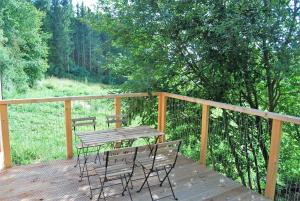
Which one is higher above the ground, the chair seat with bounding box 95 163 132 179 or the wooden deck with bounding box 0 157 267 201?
the chair seat with bounding box 95 163 132 179

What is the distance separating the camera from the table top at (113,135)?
3195mm

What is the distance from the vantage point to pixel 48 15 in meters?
19.3

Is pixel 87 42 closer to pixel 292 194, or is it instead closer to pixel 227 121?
pixel 227 121

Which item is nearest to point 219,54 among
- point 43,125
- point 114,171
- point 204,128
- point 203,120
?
point 203,120

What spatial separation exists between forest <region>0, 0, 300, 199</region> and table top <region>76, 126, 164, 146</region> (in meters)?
1.09

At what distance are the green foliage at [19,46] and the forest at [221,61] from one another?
8.99 meters

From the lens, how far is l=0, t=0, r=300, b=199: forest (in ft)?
12.2

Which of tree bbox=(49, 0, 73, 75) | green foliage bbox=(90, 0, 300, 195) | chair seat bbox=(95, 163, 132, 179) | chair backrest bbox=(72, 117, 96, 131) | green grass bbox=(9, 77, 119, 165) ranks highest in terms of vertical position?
tree bbox=(49, 0, 73, 75)

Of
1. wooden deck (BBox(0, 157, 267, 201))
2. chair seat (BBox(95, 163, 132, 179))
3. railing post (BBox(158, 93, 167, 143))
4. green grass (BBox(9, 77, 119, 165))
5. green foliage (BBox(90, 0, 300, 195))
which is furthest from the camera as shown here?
green grass (BBox(9, 77, 119, 165))

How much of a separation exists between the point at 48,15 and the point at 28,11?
20.4ft

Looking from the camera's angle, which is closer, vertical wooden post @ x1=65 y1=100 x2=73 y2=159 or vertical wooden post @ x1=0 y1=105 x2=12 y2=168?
vertical wooden post @ x1=0 y1=105 x2=12 y2=168

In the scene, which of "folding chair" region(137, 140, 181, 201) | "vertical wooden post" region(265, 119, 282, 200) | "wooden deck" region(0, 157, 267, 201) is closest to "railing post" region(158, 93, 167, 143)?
"wooden deck" region(0, 157, 267, 201)

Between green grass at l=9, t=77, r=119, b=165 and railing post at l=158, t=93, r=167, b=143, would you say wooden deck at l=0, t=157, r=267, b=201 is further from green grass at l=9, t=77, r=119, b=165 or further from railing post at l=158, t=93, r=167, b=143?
railing post at l=158, t=93, r=167, b=143

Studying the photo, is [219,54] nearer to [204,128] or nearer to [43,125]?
[204,128]
